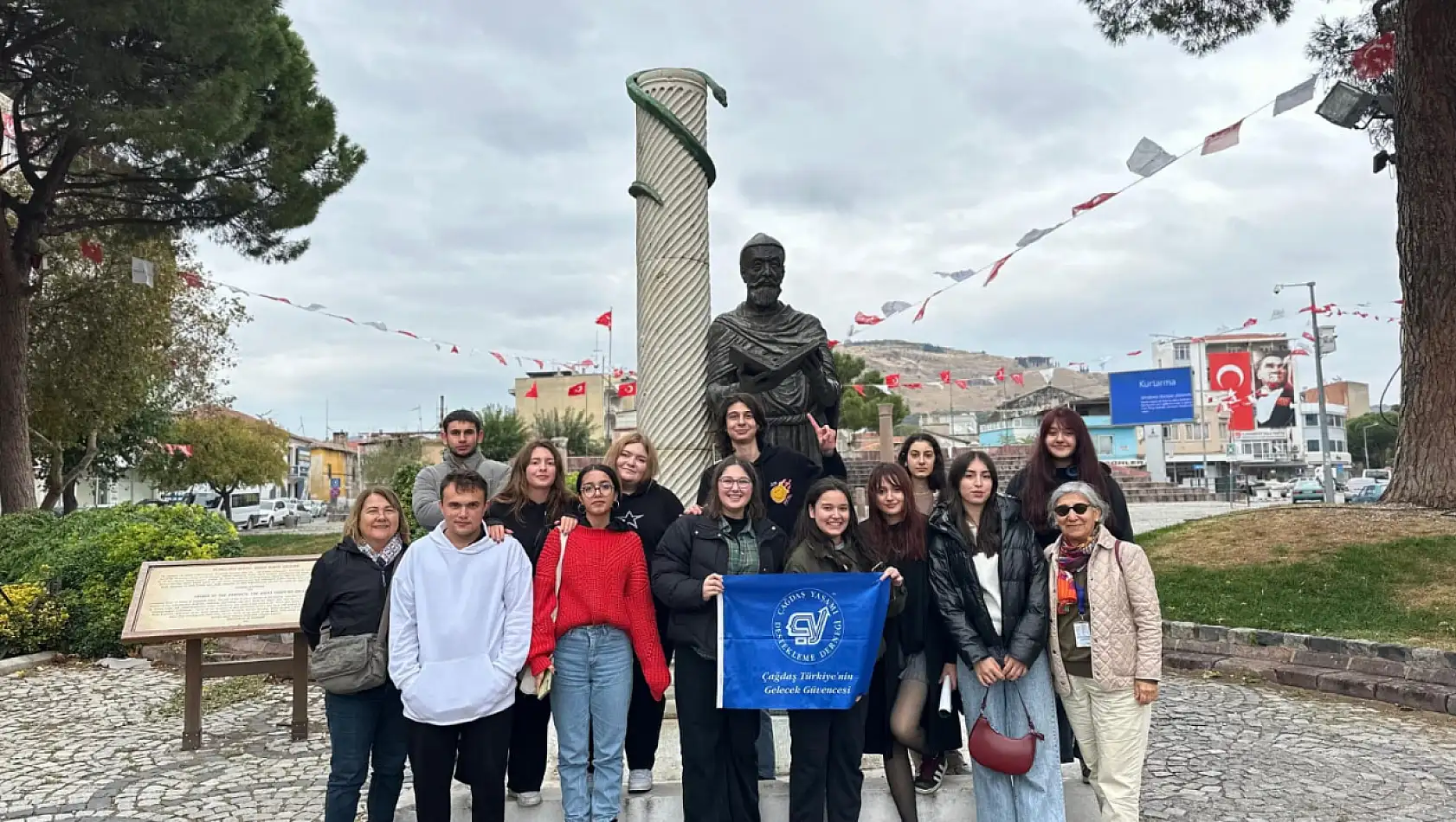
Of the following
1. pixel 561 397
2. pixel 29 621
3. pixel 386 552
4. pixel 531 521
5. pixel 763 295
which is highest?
pixel 561 397

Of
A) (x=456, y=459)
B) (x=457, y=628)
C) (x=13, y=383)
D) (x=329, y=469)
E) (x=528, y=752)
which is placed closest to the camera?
(x=457, y=628)

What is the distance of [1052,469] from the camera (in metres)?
4.21

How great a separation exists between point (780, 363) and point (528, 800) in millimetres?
2623

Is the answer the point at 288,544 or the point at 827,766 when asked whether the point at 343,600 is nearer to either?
the point at 827,766

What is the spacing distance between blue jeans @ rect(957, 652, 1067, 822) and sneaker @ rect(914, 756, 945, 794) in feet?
1.07

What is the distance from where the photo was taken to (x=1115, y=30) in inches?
527

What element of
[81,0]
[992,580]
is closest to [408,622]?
[992,580]

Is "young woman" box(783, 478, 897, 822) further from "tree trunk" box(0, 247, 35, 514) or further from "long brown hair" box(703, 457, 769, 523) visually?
"tree trunk" box(0, 247, 35, 514)

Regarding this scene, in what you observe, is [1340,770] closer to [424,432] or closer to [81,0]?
[81,0]

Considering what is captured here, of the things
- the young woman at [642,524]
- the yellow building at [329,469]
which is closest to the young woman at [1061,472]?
the young woman at [642,524]

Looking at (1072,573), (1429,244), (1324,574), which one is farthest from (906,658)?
(1429,244)

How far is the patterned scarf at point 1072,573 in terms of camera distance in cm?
369

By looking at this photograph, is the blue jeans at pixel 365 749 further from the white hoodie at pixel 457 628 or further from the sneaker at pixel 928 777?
the sneaker at pixel 928 777

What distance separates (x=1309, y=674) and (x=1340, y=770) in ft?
7.78
